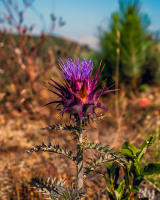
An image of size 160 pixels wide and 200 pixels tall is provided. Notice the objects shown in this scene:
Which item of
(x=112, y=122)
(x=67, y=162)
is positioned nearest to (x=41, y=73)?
(x=112, y=122)

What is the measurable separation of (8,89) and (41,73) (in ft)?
4.11

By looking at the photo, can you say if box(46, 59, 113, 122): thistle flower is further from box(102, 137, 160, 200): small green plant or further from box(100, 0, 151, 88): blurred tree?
box(100, 0, 151, 88): blurred tree

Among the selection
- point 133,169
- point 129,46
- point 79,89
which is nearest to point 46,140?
point 133,169

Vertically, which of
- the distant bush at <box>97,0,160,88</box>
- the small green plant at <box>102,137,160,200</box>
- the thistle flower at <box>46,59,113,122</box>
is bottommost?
the small green plant at <box>102,137,160,200</box>

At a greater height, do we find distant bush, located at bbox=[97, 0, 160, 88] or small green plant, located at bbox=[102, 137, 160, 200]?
distant bush, located at bbox=[97, 0, 160, 88]

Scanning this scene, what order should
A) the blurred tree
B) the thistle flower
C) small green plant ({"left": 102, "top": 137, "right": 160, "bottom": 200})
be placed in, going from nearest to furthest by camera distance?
the thistle flower < small green plant ({"left": 102, "top": 137, "right": 160, "bottom": 200}) < the blurred tree

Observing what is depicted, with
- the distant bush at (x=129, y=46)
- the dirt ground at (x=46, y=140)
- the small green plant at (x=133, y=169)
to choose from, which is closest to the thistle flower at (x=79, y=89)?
the dirt ground at (x=46, y=140)

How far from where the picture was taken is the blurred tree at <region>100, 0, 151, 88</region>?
3.82 meters

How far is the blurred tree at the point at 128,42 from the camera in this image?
3824mm

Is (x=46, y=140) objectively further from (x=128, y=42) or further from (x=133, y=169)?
(x=128, y=42)

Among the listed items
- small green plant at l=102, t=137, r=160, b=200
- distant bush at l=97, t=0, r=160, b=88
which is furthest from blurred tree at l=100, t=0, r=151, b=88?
small green plant at l=102, t=137, r=160, b=200

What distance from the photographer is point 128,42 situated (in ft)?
12.6

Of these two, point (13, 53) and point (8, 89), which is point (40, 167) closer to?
point (13, 53)

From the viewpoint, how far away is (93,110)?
1.11 m
